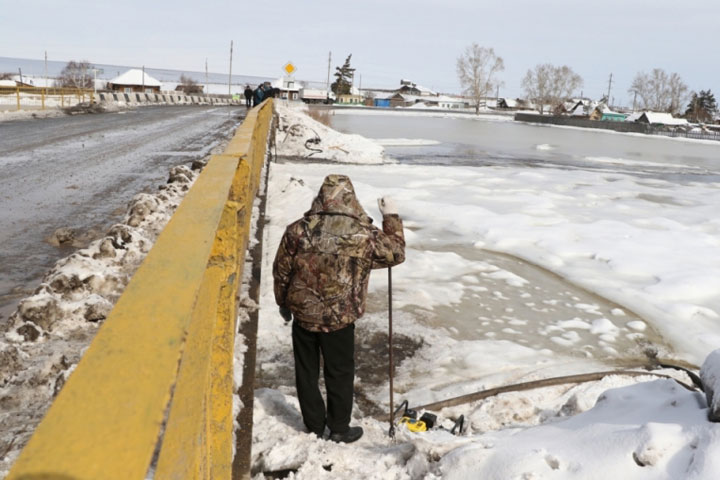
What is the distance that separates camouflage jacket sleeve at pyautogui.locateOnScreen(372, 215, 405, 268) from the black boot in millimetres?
999

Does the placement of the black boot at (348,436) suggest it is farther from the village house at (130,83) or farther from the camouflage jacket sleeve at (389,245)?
the village house at (130,83)

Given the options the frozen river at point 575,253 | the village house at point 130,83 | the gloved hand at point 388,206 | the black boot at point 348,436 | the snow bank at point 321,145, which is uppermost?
the village house at point 130,83

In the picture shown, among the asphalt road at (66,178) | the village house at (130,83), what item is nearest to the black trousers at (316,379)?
the asphalt road at (66,178)

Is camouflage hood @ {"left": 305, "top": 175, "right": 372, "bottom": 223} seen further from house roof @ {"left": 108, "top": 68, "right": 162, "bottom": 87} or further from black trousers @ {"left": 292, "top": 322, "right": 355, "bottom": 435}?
house roof @ {"left": 108, "top": 68, "right": 162, "bottom": 87}

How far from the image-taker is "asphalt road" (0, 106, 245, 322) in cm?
636

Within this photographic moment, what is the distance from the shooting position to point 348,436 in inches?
139

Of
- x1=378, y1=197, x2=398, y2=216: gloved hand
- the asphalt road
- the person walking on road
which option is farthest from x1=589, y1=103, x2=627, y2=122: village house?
the person walking on road

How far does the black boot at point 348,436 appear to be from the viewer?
11.5 feet

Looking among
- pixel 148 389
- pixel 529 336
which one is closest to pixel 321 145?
pixel 529 336

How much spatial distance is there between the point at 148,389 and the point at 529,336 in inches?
191

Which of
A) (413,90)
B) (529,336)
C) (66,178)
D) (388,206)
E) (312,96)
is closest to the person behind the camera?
(388,206)

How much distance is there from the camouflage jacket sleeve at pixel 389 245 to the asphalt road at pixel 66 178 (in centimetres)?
326

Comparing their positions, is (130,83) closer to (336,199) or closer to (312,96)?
(312,96)

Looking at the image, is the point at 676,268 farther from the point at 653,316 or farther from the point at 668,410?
the point at 668,410
